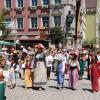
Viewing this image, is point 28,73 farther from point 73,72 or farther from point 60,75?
point 73,72

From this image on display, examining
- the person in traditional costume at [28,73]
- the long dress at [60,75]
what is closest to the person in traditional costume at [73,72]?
the long dress at [60,75]

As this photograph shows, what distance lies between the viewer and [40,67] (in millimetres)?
18844

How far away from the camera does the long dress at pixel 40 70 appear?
741 inches

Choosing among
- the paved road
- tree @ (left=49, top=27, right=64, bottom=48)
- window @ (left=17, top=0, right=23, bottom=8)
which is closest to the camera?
the paved road

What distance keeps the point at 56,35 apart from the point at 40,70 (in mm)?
39913

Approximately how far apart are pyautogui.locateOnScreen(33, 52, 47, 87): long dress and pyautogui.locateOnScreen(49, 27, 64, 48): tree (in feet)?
130

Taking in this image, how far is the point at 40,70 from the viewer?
18.8m

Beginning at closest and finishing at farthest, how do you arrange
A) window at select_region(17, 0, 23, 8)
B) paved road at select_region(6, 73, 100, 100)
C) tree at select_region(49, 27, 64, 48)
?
paved road at select_region(6, 73, 100, 100) → tree at select_region(49, 27, 64, 48) → window at select_region(17, 0, 23, 8)

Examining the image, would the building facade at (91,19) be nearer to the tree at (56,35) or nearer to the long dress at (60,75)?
the tree at (56,35)

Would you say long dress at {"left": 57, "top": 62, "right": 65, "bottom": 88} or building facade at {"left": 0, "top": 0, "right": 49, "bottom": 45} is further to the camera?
building facade at {"left": 0, "top": 0, "right": 49, "bottom": 45}

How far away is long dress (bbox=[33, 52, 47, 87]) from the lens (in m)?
18.8

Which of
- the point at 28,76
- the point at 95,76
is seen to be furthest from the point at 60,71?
the point at 95,76

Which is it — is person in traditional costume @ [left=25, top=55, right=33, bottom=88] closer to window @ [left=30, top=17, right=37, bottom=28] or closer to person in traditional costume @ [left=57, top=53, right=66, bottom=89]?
person in traditional costume @ [left=57, top=53, right=66, bottom=89]

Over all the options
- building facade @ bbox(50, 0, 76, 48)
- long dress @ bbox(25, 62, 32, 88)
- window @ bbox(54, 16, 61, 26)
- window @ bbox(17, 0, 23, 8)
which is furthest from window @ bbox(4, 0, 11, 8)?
long dress @ bbox(25, 62, 32, 88)
